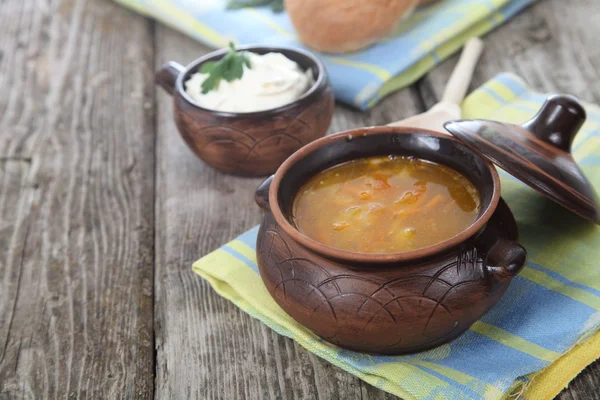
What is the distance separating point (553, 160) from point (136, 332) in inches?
31.8

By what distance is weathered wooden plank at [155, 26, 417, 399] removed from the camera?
49.5 inches

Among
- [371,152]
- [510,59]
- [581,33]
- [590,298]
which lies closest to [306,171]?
[371,152]

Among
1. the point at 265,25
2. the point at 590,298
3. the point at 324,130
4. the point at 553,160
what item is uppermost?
the point at 553,160

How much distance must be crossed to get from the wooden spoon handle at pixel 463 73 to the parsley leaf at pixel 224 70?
55 cm

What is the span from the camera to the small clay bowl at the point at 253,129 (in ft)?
5.55

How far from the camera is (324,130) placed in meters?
1.81

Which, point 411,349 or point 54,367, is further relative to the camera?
point 54,367

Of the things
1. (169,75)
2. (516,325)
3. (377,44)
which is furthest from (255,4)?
(516,325)

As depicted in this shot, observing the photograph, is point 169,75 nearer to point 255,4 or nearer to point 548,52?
point 255,4

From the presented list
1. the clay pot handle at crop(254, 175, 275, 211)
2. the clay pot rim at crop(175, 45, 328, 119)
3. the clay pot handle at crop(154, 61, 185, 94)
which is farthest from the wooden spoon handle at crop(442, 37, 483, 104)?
the clay pot handle at crop(254, 175, 275, 211)

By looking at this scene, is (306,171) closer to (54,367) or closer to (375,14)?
(54,367)

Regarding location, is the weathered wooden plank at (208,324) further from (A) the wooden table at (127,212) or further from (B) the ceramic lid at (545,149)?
(B) the ceramic lid at (545,149)

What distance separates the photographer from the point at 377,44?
2266mm

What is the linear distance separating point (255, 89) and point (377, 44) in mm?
656
